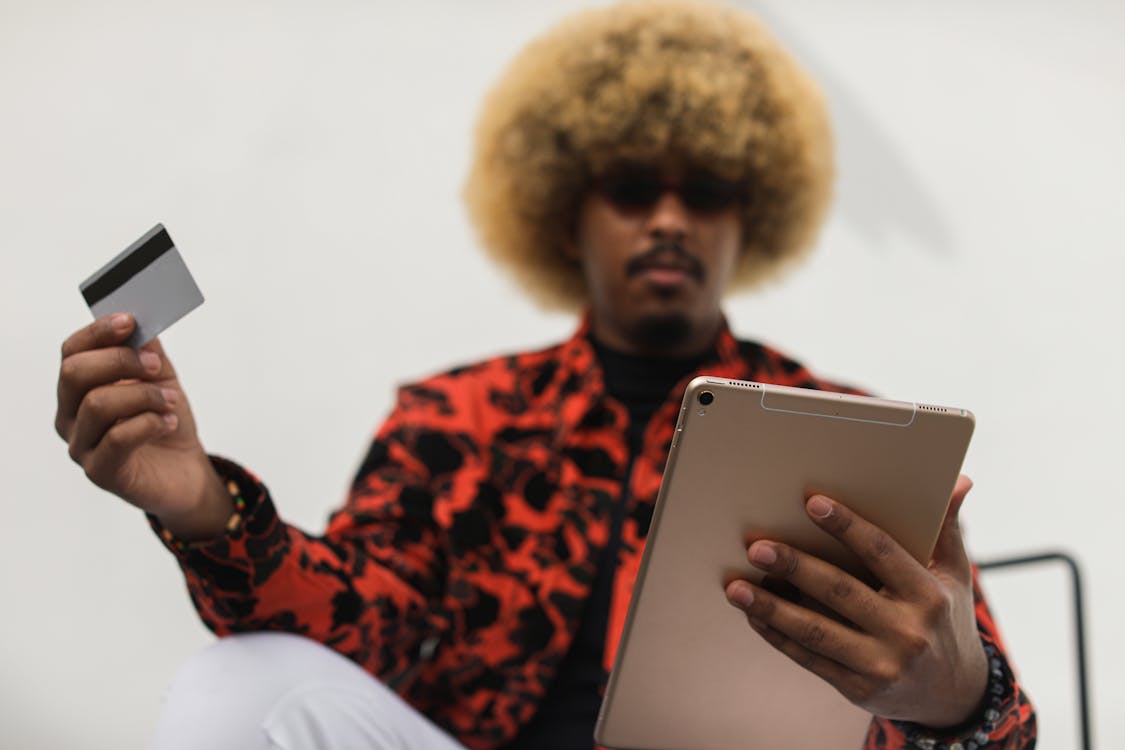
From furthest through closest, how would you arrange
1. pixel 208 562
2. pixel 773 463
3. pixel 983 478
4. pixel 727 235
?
1. pixel 983 478
2. pixel 727 235
3. pixel 208 562
4. pixel 773 463

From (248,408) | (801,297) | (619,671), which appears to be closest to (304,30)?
(248,408)

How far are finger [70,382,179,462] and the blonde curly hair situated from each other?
87 cm

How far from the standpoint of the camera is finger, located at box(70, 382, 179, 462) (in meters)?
0.85

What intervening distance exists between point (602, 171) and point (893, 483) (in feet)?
2.97

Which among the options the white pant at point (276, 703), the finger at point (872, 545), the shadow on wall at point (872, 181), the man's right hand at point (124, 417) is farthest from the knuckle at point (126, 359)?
the shadow on wall at point (872, 181)

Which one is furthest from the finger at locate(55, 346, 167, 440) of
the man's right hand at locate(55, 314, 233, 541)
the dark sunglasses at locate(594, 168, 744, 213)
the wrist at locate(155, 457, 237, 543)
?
the dark sunglasses at locate(594, 168, 744, 213)

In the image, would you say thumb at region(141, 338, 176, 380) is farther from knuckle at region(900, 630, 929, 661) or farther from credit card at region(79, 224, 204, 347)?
knuckle at region(900, 630, 929, 661)

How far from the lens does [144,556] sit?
2.13 m

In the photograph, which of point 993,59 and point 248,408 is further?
point 993,59

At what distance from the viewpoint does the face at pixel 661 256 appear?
1416mm

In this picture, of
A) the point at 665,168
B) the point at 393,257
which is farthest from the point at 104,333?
the point at 393,257

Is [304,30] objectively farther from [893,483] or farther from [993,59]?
[893,483]

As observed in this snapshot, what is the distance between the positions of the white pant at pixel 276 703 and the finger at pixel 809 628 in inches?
16.5

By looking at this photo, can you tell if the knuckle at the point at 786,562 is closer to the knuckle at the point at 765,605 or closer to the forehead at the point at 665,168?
the knuckle at the point at 765,605
